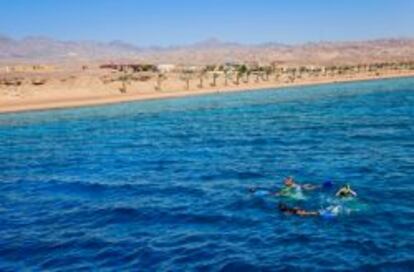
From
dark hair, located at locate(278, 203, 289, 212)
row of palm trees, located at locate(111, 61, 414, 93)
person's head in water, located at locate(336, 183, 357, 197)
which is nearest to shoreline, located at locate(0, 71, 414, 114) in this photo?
row of palm trees, located at locate(111, 61, 414, 93)

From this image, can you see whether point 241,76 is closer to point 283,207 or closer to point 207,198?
point 207,198

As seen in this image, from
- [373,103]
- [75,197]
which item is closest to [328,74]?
[373,103]

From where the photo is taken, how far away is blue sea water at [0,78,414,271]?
21.4 m

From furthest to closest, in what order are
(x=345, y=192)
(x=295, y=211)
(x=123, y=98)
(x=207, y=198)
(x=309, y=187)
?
1. (x=123, y=98)
2. (x=309, y=187)
3. (x=207, y=198)
4. (x=345, y=192)
5. (x=295, y=211)

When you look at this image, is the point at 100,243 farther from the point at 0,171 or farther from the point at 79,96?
the point at 79,96

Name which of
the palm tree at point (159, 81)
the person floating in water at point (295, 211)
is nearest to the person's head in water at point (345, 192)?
the person floating in water at point (295, 211)

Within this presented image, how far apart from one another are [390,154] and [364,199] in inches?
466

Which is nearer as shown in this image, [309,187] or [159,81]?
[309,187]

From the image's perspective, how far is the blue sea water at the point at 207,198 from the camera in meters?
21.4

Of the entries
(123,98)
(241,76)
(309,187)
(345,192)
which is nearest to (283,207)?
(345,192)

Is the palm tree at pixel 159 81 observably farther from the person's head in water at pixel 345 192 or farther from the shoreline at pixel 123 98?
the person's head in water at pixel 345 192

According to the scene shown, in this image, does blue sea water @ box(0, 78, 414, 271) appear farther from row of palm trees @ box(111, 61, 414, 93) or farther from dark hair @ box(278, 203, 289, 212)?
row of palm trees @ box(111, 61, 414, 93)

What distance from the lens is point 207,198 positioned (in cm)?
2978

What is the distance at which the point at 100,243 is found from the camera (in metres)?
23.7
